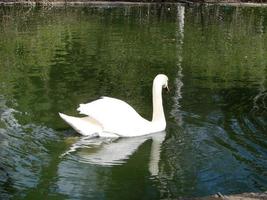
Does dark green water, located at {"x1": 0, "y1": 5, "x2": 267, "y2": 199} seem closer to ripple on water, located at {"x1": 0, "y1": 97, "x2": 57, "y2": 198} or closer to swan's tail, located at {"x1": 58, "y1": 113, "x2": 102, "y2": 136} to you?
ripple on water, located at {"x1": 0, "y1": 97, "x2": 57, "y2": 198}

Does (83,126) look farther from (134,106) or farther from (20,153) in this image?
(134,106)

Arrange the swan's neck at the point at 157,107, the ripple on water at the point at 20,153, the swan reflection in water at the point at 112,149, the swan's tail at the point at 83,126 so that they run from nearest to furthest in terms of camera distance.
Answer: the ripple on water at the point at 20,153
the swan reflection in water at the point at 112,149
the swan's tail at the point at 83,126
the swan's neck at the point at 157,107

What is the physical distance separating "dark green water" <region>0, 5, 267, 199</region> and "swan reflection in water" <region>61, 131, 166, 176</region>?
0.8 inches

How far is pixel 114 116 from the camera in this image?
31.7 feet

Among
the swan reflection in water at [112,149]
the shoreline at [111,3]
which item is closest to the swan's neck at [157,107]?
the swan reflection in water at [112,149]

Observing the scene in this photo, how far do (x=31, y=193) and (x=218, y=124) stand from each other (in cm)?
425

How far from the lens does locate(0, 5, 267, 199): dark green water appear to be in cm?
776

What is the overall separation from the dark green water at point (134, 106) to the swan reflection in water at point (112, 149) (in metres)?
0.02

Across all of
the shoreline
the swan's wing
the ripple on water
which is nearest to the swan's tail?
the swan's wing

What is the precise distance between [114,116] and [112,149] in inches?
25.2

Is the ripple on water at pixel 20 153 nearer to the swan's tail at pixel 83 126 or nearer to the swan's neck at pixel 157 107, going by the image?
the swan's tail at pixel 83 126

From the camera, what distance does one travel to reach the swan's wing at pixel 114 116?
9.61 m

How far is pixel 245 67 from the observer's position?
1667 centimetres

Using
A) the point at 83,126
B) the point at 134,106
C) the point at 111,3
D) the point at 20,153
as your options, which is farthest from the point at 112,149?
the point at 111,3
